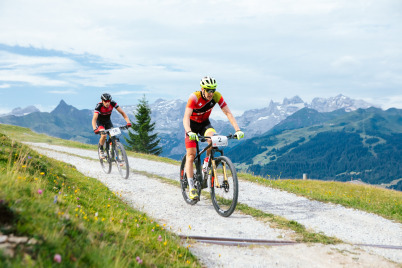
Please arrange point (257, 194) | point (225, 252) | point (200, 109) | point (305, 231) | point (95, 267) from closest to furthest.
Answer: point (95, 267) < point (225, 252) < point (305, 231) < point (200, 109) < point (257, 194)

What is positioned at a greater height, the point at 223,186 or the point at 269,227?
the point at 223,186

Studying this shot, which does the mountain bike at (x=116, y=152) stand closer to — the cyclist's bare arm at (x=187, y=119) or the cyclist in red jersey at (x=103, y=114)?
the cyclist in red jersey at (x=103, y=114)

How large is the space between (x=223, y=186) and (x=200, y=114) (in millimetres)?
2137

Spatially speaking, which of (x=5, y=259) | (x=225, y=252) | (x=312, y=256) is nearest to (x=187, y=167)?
(x=225, y=252)

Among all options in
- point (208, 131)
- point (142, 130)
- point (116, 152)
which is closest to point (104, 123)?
point (116, 152)

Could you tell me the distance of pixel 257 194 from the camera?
38.1 ft

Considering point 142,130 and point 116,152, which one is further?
point 142,130

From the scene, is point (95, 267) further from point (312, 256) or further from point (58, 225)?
point (312, 256)

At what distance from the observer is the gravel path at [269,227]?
5.38m

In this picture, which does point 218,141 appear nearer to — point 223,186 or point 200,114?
point 200,114

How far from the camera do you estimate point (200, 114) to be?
8.76m

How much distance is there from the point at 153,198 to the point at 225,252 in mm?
5095

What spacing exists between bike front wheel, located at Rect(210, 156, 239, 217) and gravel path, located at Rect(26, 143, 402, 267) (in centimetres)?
30

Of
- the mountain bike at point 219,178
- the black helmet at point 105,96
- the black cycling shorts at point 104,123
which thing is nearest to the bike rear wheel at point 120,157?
the black cycling shorts at point 104,123
